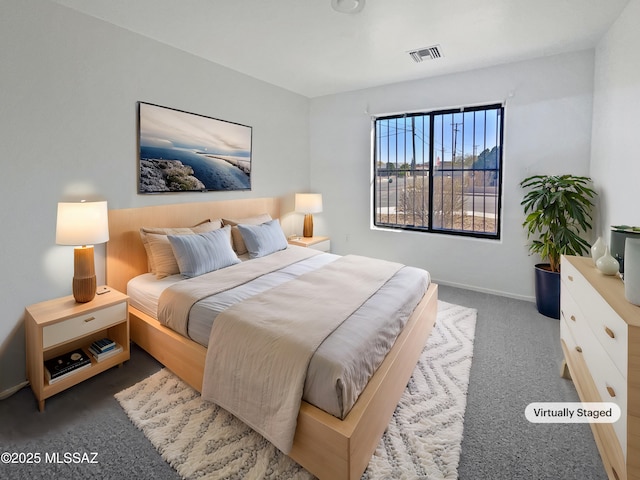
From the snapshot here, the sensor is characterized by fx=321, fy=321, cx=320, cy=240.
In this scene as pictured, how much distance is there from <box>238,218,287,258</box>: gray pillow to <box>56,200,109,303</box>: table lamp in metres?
1.33

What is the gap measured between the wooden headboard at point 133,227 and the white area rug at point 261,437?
3.25ft

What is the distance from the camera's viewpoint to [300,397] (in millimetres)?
1502

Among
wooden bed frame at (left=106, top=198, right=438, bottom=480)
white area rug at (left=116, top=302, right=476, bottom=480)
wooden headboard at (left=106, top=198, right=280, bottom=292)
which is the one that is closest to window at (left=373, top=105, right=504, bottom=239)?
wooden bed frame at (left=106, top=198, right=438, bottom=480)

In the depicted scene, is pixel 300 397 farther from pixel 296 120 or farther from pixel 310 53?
pixel 296 120

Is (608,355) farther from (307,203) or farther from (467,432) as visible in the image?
(307,203)

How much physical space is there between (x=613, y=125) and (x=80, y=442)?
169 inches

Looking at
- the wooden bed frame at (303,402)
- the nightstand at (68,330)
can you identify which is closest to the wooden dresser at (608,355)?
the wooden bed frame at (303,402)

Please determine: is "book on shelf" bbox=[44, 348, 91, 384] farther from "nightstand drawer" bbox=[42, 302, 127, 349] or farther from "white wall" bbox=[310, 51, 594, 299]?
"white wall" bbox=[310, 51, 594, 299]

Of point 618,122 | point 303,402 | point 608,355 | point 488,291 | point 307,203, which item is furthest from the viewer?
point 307,203

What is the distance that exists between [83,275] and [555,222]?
4079mm

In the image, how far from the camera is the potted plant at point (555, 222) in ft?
9.89

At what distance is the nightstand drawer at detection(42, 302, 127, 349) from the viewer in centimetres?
201

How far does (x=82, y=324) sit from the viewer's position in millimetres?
2154

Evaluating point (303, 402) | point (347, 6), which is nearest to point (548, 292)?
point (303, 402)
